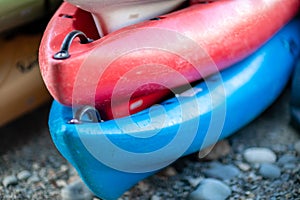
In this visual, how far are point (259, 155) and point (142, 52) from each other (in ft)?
1.74

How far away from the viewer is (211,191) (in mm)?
1395

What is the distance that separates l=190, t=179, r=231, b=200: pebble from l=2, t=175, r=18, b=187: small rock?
525 mm

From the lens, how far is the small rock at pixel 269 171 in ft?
4.80

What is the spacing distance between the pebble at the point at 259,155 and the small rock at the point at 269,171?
0.11 ft

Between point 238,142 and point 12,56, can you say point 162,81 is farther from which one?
point 12,56

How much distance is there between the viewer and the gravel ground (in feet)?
4.66

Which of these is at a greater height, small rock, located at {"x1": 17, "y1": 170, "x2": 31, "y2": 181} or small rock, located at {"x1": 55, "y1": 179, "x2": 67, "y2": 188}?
small rock, located at {"x1": 55, "y1": 179, "x2": 67, "y2": 188}

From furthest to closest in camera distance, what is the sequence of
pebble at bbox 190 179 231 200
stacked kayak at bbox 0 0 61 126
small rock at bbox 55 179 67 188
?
stacked kayak at bbox 0 0 61 126
small rock at bbox 55 179 67 188
pebble at bbox 190 179 231 200

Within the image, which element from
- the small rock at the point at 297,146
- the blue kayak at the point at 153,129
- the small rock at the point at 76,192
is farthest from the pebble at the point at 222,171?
the small rock at the point at 76,192

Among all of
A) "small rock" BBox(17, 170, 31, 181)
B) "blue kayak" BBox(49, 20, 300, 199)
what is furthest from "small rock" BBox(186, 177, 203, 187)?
"small rock" BBox(17, 170, 31, 181)

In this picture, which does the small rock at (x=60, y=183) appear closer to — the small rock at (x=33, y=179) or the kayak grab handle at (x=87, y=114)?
the small rock at (x=33, y=179)

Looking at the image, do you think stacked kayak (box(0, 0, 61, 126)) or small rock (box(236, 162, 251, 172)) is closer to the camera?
small rock (box(236, 162, 251, 172))

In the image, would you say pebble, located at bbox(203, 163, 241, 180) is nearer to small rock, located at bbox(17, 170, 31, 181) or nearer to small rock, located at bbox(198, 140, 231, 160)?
small rock, located at bbox(198, 140, 231, 160)

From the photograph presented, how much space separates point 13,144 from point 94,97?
55cm
